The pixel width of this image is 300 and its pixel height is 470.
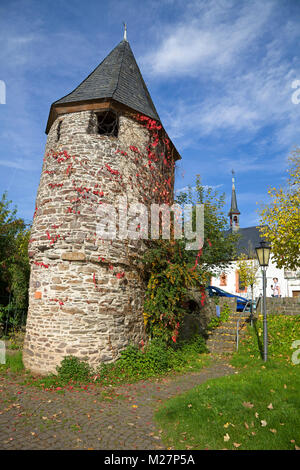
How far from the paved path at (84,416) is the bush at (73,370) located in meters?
0.52

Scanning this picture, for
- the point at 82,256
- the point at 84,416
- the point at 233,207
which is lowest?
the point at 84,416

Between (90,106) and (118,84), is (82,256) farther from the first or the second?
(118,84)

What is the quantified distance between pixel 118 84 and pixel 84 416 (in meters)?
9.20

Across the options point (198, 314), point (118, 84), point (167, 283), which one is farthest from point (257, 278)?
point (118, 84)

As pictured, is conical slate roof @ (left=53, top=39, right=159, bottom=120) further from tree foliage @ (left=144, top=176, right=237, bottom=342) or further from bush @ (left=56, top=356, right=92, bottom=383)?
bush @ (left=56, top=356, right=92, bottom=383)

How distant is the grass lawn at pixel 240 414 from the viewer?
417 cm

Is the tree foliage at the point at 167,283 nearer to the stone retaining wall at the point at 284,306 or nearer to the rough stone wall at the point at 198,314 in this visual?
the rough stone wall at the point at 198,314

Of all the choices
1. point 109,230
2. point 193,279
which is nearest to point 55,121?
point 109,230

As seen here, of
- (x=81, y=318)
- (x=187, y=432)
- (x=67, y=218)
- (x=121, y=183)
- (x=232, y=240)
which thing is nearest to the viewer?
(x=187, y=432)
